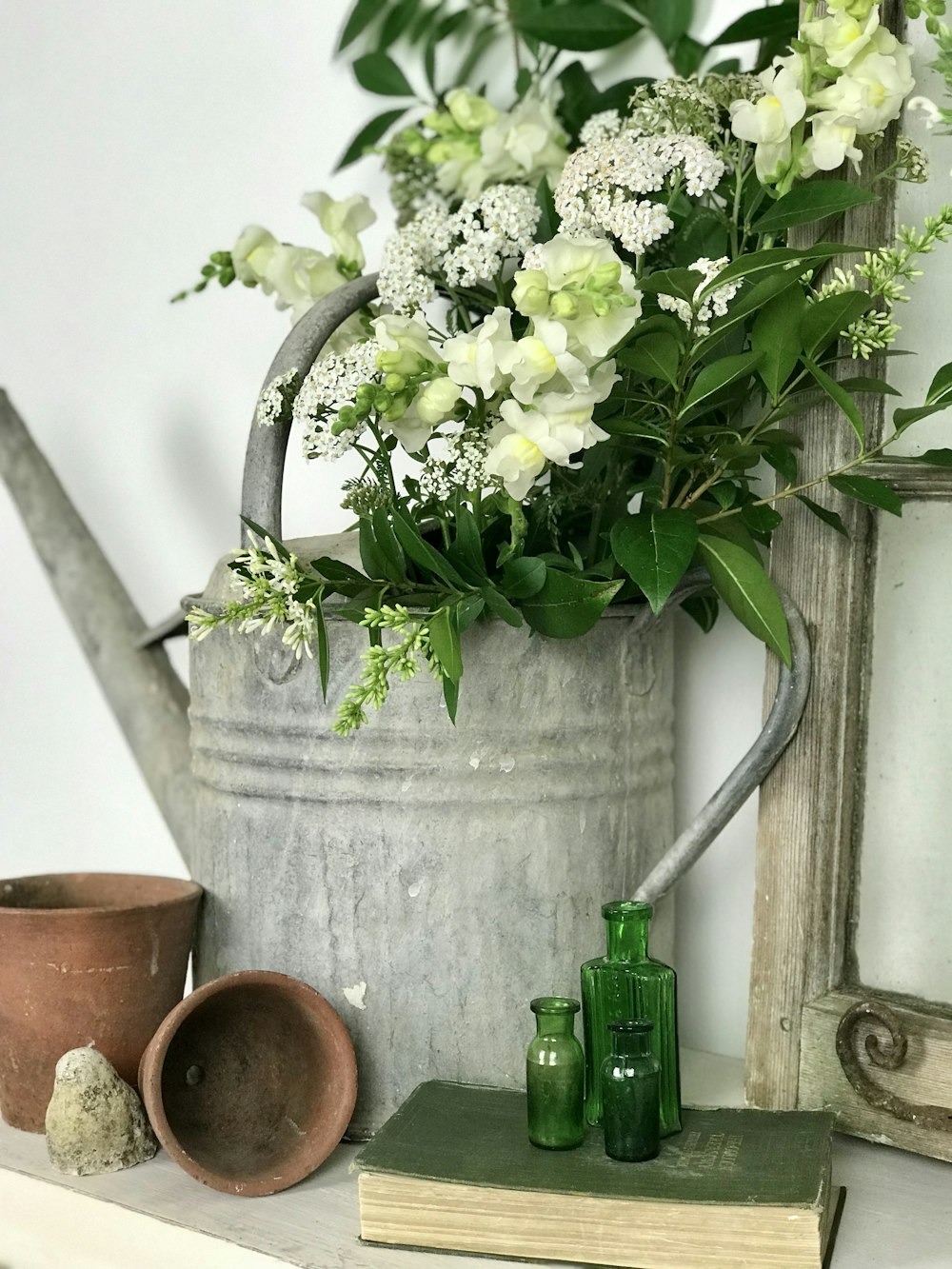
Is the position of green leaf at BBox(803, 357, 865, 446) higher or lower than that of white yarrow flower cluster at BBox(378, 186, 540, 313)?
lower

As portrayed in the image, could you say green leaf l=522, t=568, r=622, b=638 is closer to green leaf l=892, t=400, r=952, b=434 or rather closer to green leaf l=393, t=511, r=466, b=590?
green leaf l=393, t=511, r=466, b=590

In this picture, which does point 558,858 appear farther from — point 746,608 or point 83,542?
point 83,542

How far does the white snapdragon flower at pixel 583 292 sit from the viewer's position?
0.61 meters

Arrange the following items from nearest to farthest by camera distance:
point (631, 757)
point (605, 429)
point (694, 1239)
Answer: point (694, 1239), point (605, 429), point (631, 757)

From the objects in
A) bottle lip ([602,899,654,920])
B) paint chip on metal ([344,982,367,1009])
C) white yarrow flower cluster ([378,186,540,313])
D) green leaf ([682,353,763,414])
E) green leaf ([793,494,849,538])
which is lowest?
paint chip on metal ([344,982,367,1009])

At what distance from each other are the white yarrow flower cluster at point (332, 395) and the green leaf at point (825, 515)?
0.80ft

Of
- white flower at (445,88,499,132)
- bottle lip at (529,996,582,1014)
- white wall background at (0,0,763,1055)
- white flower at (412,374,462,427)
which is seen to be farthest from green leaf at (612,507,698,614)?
white wall background at (0,0,763,1055)

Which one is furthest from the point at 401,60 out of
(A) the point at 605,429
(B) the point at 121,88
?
(A) the point at 605,429

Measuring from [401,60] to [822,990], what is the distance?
0.84 metres

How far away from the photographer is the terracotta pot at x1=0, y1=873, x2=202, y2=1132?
2.48ft

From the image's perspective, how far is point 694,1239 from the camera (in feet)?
1.93

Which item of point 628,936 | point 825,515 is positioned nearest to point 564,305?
point 825,515

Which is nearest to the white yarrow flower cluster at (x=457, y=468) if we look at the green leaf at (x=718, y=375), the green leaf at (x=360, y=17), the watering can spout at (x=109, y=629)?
the green leaf at (x=718, y=375)

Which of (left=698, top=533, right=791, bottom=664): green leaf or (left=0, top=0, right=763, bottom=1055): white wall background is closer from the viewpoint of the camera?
(left=698, top=533, right=791, bottom=664): green leaf
